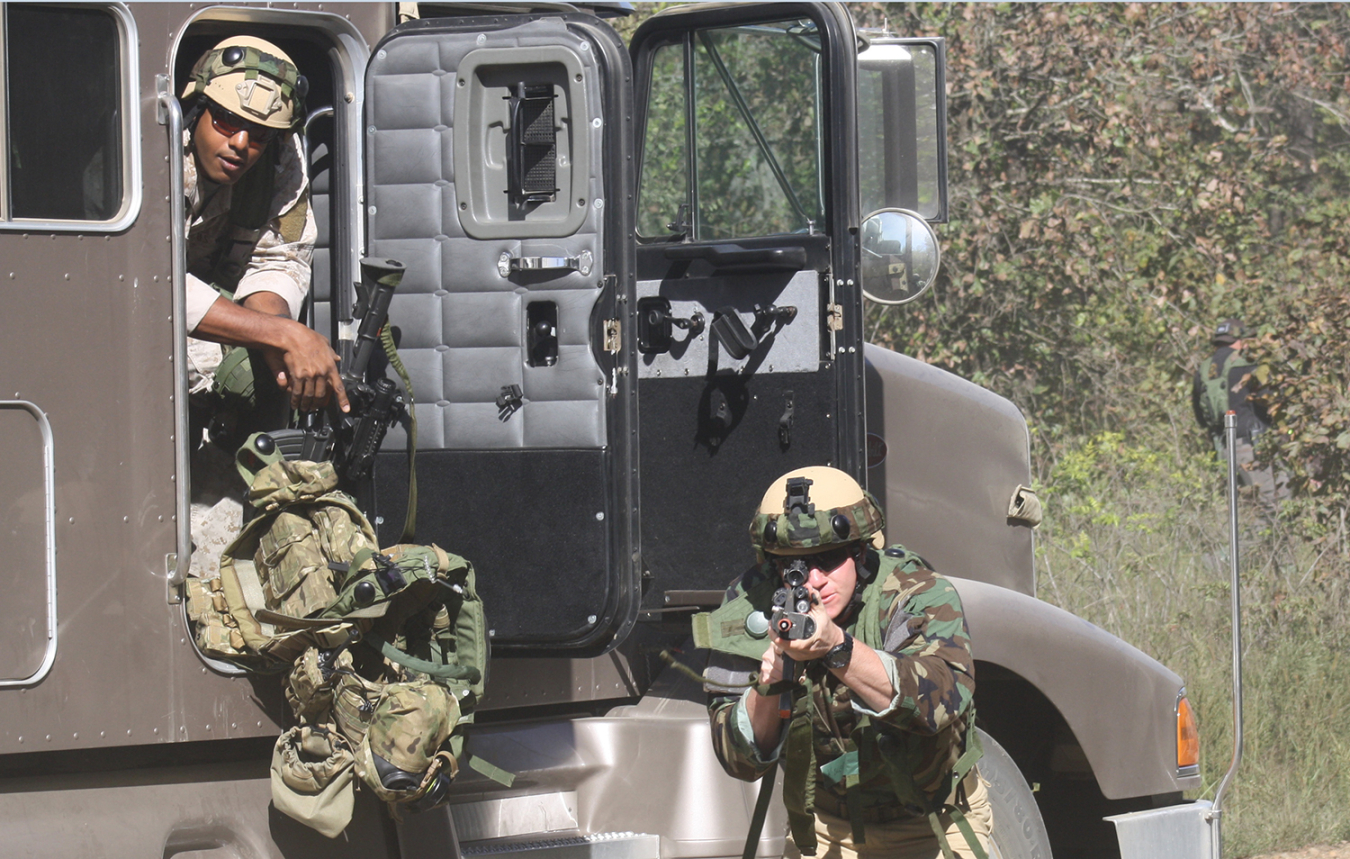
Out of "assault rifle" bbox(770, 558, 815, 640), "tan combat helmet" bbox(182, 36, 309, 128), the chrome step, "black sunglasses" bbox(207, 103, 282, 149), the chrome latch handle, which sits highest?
"tan combat helmet" bbox(182, 36, 309, 128)

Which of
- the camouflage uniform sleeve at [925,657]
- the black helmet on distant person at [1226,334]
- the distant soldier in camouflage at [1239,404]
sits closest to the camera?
the camouflage uniform sleeve at [925,657]

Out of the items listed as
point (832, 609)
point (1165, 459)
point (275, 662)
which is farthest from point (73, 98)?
point (1165, 459)

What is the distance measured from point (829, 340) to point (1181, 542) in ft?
15.0

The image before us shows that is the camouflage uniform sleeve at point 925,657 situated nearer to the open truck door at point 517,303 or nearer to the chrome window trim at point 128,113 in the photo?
the open truck door at point 517,303

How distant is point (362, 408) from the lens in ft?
11.9

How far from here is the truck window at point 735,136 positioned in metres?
4.24

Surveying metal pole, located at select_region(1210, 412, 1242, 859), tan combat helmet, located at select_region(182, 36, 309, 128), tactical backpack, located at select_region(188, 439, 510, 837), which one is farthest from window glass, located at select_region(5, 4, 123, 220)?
metal pole, located at select_region(1210, 412, 1242, 859)

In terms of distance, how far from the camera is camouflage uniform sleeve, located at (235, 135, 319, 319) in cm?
374

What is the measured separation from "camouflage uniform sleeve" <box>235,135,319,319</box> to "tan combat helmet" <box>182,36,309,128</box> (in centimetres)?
32

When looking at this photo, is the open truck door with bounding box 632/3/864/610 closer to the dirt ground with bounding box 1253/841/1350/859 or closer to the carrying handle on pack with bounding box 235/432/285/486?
the carrying handle on pack with bounding box 235/432/285/486

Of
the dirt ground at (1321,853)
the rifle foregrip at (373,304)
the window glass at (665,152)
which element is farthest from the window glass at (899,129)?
the dirt ground at (1321,853)

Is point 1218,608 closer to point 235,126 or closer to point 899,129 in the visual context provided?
Result: point 899,129

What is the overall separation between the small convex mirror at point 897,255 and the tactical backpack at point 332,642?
5.55 feet

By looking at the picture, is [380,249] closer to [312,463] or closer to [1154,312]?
[312,463]
